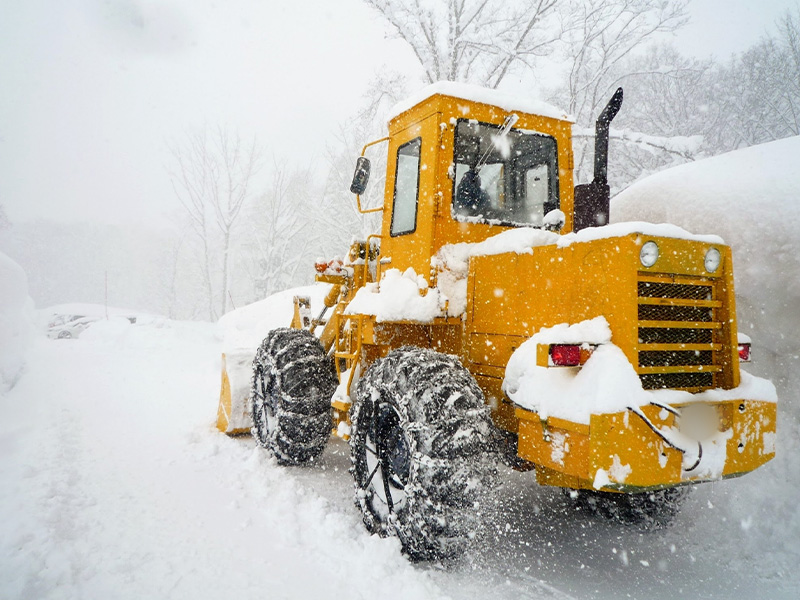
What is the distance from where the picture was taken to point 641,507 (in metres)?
3.76

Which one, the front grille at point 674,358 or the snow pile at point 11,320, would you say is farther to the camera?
the snow pile at point 11,320

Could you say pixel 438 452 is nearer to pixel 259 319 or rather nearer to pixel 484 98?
pixel 484 98

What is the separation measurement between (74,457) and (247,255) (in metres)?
30.0

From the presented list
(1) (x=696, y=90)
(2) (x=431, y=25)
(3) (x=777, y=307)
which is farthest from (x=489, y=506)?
(1) (x=696, y=90)

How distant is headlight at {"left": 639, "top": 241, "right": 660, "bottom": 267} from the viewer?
2537mm

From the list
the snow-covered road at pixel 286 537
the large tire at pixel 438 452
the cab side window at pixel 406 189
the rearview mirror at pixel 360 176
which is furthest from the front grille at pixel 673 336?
the rearview mirror at pixel 360 176

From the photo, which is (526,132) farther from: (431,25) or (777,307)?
(431,25)

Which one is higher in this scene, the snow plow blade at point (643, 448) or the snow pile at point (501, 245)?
the snow pile at point (501, 245)

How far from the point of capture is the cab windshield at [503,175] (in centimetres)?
379

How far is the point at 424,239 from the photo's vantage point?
3730mm

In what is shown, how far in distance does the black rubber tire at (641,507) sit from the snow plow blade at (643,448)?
41.0 inches

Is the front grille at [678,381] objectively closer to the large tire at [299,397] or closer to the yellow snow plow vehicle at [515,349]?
the yellow snow plow vehicle at [515,349]

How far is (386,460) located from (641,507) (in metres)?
2.02

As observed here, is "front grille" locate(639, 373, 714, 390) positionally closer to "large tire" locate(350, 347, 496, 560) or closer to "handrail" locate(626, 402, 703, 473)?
"handrail" locate(626, 402, 703, 473)
